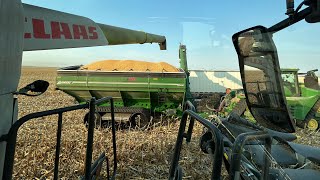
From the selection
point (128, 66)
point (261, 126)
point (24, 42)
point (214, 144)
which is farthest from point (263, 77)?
point (128, 66)

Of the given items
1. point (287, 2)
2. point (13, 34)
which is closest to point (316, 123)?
point (287, 2)

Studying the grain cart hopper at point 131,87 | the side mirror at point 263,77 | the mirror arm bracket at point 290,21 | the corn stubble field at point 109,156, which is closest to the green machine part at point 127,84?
the grain cart hopper at point 131,87

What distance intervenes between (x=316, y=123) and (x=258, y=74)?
6875 mm

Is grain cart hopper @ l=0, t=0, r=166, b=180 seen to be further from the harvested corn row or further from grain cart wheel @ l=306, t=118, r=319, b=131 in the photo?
grain cart wheel @ l=306, t=118, r=319, b=131

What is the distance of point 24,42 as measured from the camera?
1.86 m

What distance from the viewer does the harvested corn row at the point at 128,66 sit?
28.8 feet

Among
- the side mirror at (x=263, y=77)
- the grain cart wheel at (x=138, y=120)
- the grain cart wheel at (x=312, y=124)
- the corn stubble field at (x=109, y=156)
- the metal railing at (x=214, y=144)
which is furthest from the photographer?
the grain cart wheel at (x=138, y=120)

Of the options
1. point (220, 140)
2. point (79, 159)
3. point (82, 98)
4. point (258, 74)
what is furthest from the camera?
point (82, 98)

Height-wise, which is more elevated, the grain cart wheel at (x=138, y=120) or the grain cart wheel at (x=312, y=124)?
the grain cart wheel at (x=138, y=120)

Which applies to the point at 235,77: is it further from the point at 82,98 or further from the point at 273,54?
the point at 273,54

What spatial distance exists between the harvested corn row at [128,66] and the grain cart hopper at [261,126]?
6.37 m

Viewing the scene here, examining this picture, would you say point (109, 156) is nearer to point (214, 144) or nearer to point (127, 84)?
point (214, 144)

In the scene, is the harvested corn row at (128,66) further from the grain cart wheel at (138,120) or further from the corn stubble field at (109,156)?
the corn stubble field at (109,156)

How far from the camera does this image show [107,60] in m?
9.49
